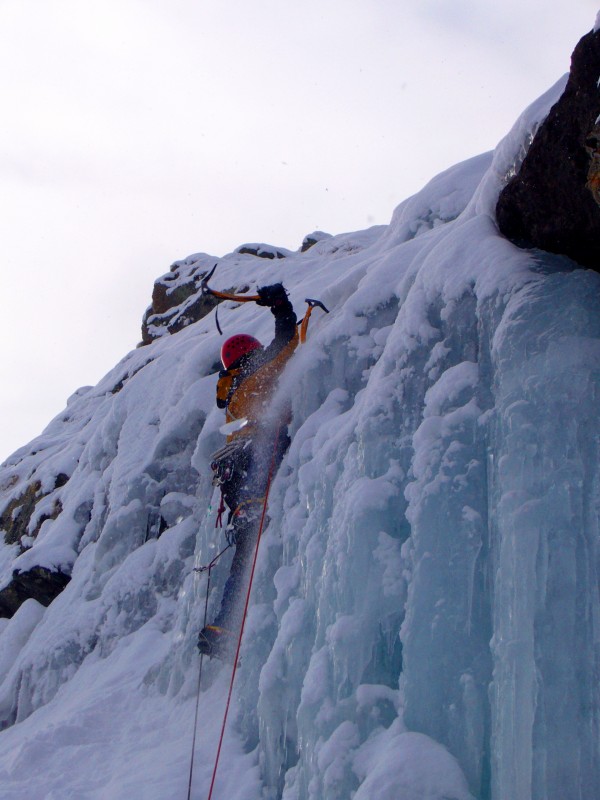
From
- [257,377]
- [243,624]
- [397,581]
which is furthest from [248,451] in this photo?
[397,581]

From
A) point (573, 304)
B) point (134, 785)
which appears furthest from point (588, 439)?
point (134, 785)

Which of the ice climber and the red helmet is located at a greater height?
the red helmet

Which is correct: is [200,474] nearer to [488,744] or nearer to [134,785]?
[134,785]

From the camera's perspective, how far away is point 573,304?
12.9 ft

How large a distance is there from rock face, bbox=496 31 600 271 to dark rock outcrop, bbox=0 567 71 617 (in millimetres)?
6134

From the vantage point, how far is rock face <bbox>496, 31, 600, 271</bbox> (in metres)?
3.73

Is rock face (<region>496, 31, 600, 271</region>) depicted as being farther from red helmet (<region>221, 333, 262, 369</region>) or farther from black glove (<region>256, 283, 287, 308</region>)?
red helmet (<region>221, 333, 262, 369</region>)

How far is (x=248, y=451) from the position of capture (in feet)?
20.1

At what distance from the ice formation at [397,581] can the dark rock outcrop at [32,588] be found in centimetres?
90

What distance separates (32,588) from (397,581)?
19.3 feet

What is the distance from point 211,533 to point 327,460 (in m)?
1.82

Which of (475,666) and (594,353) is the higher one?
(594,353)

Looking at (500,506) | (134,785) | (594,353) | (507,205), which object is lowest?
(134,785)

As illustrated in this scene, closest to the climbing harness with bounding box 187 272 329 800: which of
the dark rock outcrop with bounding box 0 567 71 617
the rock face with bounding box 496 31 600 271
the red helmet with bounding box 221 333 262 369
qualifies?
the red helmet with bounding box 221 333 262 369
